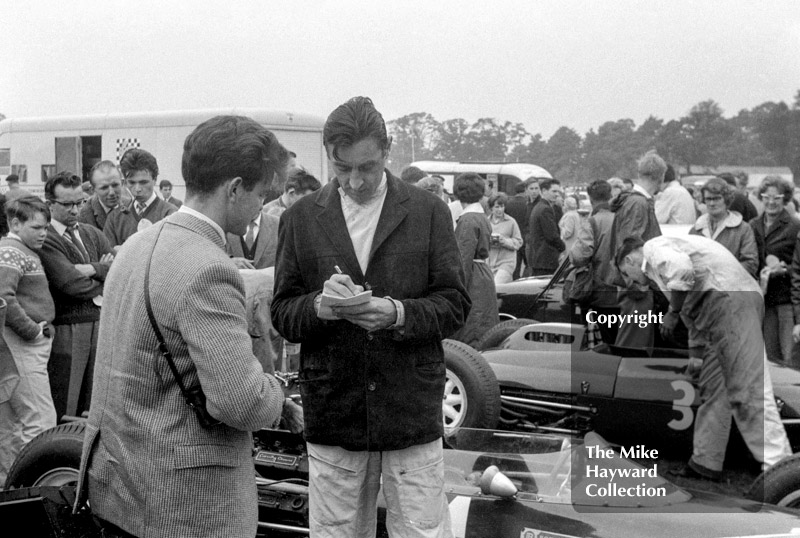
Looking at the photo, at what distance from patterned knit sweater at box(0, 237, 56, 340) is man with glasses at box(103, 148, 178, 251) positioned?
658mm

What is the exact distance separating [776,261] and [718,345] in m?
2.80

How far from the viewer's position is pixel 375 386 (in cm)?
257

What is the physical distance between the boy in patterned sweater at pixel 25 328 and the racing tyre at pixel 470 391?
2375 mm

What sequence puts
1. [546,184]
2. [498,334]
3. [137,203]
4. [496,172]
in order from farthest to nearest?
1. [496,172]
2. [546,184]
3. [498,334]
4. [137,203]

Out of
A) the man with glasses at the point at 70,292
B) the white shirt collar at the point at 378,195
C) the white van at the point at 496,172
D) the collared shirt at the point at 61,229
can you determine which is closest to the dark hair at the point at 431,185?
the man with glasses at the point at 70,292

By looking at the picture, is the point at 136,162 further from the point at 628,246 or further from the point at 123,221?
the point at 628,246

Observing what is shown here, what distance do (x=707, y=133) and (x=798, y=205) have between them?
17203 mm

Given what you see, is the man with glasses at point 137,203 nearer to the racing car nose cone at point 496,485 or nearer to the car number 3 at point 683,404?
the racing car nose cone at point 496,485

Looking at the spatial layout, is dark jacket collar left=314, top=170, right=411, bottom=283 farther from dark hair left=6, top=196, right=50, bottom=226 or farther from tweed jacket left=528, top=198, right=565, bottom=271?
tweed jacket left=528, top=198, right=565, bottom=271

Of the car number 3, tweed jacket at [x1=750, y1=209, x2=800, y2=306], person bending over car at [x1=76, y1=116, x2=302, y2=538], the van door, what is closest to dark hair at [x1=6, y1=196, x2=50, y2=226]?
person bending over car at [x1=76, y1=116, x2=302, y2=538]

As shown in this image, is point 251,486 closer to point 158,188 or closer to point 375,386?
point 375,386

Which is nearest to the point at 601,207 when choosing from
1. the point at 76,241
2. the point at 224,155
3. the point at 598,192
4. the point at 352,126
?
the point at 598,192

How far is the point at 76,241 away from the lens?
17.8ft

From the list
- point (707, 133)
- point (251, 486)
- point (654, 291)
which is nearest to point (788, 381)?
point (654, 291)
